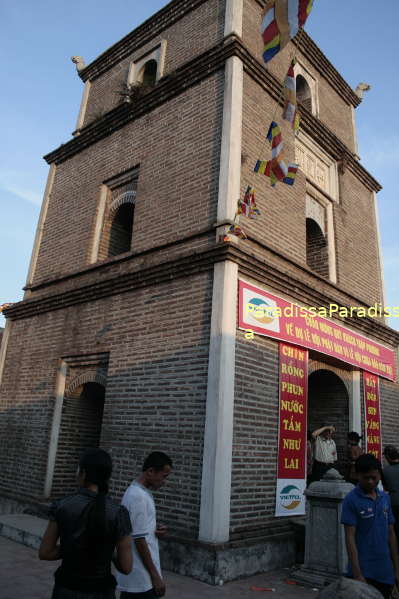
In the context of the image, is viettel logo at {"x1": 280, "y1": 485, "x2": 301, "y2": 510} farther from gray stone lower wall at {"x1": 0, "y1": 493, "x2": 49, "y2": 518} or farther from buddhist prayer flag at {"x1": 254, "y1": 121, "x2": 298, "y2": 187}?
buddhist prayer flag at {"x1": 254, "y1": 121, "x2": 298, "y2": 187}

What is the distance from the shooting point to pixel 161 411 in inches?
259

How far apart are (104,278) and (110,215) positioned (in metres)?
2.16

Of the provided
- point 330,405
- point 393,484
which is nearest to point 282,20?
point 393,484

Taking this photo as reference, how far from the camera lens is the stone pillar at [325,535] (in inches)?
212

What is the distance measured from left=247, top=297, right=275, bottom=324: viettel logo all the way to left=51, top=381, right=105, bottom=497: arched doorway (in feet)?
11.9

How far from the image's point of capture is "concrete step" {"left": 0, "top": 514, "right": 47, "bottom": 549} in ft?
21.6

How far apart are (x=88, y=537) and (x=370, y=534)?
202 cm

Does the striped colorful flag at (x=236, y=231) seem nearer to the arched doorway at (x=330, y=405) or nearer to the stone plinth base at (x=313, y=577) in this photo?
the arched doorway at (x=330, y=405)

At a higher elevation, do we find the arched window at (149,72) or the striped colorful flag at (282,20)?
the arched window at (149,72)

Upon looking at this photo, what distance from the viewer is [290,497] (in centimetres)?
671

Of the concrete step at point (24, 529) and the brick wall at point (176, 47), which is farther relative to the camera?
the brick wall at point (176, 47)

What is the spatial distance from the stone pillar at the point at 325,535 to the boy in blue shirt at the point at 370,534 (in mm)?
2304

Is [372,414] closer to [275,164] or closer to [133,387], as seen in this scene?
[133,387]

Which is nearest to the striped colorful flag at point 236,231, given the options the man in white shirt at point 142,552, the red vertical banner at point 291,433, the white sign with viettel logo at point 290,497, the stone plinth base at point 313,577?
the red vertical banner at point 291,433
